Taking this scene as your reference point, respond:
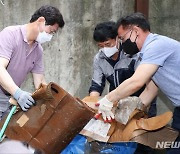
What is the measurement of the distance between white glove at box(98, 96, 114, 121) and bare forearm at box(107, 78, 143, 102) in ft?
0.14

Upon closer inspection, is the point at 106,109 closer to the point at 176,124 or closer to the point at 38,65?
the point at 176,124

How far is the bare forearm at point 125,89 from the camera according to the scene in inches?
108

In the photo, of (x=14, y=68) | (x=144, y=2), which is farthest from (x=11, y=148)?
(x=144, y=2)

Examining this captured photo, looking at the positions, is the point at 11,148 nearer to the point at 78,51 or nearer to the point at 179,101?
the point at 179,101

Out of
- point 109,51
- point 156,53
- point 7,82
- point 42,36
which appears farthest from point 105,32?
point 7,82

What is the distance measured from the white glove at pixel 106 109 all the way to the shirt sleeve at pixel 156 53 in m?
0.40

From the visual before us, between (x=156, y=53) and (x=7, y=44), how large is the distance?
120 centimetres

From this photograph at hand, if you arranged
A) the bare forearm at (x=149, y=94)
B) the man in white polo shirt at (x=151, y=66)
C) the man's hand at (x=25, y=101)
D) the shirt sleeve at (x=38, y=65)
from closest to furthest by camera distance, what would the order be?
the man's hand at (x=25, y=101)
the man in white polo shirt at (x=151, y=66)
the bare forearm at (x=149, y=94)
the shirt sleeve at (x=38, y=65)

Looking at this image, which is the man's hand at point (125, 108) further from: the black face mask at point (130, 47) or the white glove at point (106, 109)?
the black face mask at point (130, 47)

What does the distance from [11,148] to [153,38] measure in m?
1.34

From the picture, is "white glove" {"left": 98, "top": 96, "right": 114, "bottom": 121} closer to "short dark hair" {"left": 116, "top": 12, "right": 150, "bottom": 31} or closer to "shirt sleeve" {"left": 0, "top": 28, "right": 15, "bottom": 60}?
"short dark hair" {"left": 116, "top": 12, "right": 150, "bottom": 31}

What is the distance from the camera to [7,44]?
304 centimetres

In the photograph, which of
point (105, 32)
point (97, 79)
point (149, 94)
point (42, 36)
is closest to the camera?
point (42, 36)

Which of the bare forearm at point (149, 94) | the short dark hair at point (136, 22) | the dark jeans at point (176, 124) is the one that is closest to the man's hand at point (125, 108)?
the dark jeans at point (176, 124)
